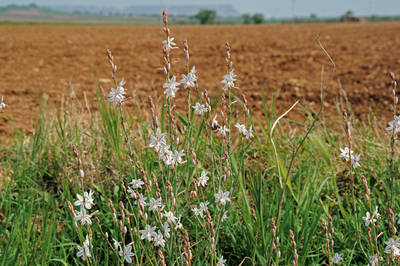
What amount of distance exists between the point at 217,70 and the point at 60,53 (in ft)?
15.0

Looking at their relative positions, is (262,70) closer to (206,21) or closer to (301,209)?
(301,209)

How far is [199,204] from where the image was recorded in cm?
196

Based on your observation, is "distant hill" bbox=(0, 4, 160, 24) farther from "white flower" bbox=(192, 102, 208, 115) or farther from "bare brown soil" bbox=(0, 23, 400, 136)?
"white flower" bbox=(192, 102, 208, 115)

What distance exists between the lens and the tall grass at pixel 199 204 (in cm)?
148

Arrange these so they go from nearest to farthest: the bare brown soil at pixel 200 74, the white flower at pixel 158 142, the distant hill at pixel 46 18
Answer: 1. the white flower at pixel 158 142
2. the bare brown soil at pixel 200 74
3. the distant hill at pixel 46 18

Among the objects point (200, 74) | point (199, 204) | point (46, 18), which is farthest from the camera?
point (46, 18)

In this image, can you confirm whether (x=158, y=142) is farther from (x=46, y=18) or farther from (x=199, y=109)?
(x=46, y=18)

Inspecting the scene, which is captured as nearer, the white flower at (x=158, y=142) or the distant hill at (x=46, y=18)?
the white flower at (x=158, y=142)

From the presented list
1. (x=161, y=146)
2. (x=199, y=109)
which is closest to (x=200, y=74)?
(x=199, y=109)

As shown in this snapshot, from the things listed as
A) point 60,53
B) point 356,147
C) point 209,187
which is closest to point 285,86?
point 356,147

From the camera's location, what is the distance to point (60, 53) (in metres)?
10.2

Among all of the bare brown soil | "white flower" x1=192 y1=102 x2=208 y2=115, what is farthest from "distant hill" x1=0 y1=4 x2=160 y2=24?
"white flower" x1=192 y1=102 x2=208 y2=115

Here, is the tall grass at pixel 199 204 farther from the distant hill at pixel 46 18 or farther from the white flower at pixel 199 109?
the distant hill at pixel 46 18

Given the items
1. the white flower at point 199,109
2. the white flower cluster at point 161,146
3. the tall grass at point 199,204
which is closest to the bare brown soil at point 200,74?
the tall grass at point 199,204
